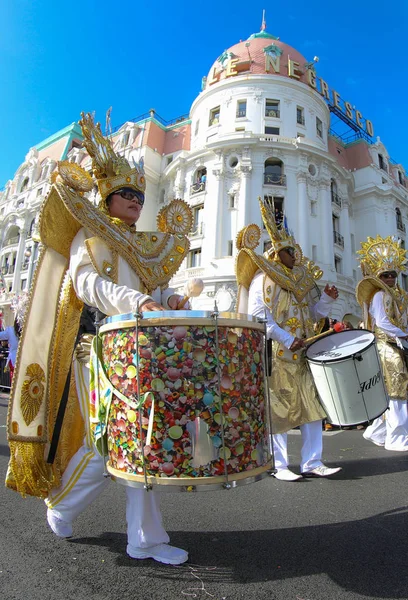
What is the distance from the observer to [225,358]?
1813 millimetres

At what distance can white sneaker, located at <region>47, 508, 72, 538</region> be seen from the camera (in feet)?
7.99

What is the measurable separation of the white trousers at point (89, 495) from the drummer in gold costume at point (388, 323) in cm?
408

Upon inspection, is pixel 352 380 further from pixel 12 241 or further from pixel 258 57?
pixel 12 241

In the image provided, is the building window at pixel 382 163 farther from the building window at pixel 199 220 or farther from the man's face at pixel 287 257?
→ the man's face at pixel 287 257

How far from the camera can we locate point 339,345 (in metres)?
3.80

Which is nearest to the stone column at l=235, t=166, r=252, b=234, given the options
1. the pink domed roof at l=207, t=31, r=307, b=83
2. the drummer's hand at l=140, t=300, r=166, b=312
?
the pink domed roof at l=207, t=31, r=307, b=83

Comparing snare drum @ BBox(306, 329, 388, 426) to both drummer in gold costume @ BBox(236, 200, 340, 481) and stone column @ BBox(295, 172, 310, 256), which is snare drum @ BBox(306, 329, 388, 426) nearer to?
drummer in gold costume @ BBox(236, 200, 340, 481)

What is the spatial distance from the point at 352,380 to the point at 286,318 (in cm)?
120

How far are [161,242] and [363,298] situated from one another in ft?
13.9

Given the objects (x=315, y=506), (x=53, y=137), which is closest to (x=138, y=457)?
(x=315, y=506)

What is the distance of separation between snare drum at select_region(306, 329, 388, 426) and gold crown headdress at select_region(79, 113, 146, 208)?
2.05m

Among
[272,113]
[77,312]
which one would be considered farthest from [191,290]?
[272,113]

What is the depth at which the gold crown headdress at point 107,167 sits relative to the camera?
111 inches

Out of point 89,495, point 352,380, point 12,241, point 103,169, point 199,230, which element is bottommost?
point 89,495
